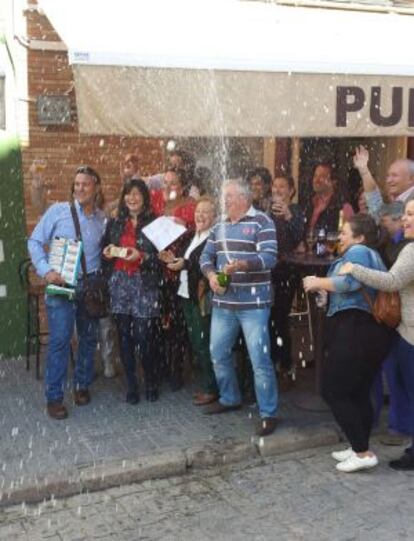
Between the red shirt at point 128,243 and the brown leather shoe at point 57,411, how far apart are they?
1.16 m

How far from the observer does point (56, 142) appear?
740cm

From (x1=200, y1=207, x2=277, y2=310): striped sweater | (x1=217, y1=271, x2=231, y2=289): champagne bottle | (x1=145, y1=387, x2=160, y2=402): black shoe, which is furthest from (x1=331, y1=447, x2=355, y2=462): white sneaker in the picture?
(x1=145, y1=387, x2=160, y2=402): black shoe

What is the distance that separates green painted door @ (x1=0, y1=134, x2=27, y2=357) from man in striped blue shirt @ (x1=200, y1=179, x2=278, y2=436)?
8.30ft

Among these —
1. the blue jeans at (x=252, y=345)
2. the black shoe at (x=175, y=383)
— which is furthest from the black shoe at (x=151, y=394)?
the blue jeans at (x=252, y=345)

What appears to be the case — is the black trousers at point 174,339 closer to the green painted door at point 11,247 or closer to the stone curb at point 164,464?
the stone curb at point 164,464

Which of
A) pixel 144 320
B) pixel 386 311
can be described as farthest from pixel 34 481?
pixel 386 311

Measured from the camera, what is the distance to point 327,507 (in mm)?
4527

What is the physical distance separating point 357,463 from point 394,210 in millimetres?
1838

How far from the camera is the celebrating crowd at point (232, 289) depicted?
193 inches

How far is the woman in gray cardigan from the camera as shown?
4.71m

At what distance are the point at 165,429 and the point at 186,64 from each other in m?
A: 2.66

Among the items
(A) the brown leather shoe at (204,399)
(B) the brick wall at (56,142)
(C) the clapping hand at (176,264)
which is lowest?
(A) the brown leather shoe at (204,399)

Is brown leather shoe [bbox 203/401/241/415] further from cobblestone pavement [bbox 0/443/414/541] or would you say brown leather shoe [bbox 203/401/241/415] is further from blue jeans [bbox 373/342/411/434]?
blue jeans [bbox 373/342/411/434]

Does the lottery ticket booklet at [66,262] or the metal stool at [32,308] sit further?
the metal stool at [32,308]
